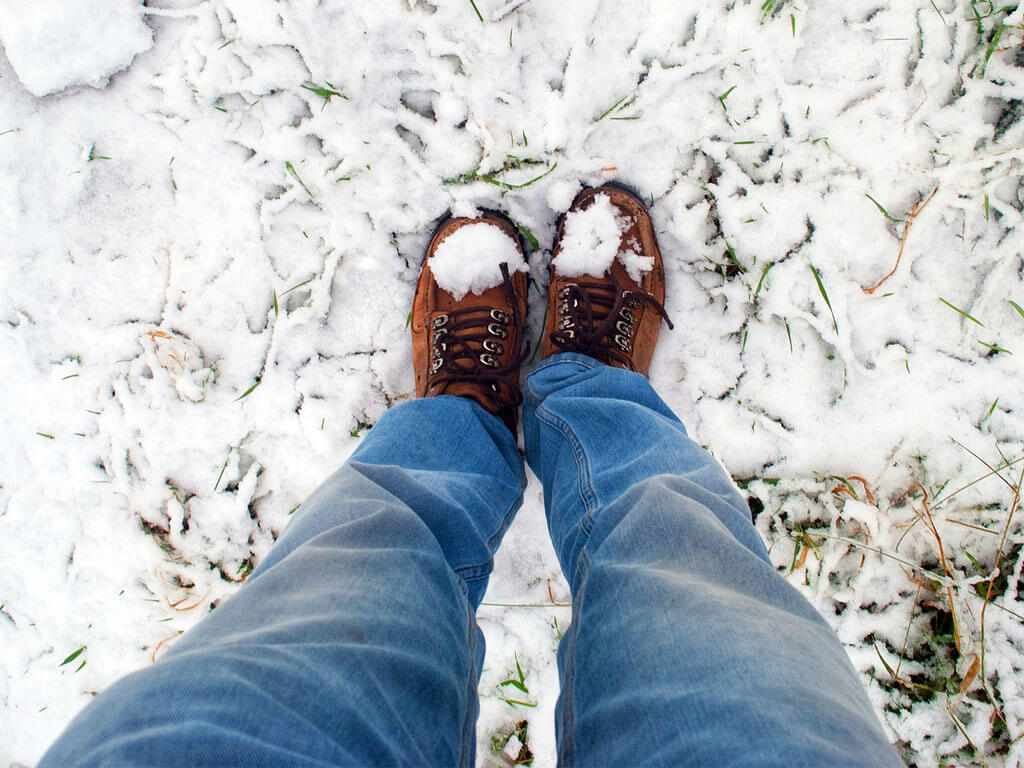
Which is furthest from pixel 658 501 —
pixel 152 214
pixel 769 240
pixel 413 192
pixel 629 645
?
pixel 152 214

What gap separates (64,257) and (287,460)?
0.60 metres

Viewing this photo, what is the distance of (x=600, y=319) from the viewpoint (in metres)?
1.14

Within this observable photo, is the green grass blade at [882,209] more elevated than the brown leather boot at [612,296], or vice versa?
the green grass blade at [882,209]

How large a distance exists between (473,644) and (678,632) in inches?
11.2

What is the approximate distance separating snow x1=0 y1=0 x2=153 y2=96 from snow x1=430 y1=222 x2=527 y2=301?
0.68m

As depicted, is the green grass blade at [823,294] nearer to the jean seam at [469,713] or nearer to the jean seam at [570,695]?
the jean seam at [570,695]

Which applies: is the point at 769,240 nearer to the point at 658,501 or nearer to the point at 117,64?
the point at 658,501

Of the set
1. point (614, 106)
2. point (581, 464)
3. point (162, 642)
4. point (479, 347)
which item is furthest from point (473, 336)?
point (162, 642)

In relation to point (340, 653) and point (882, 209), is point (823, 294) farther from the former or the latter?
point (340, 653)

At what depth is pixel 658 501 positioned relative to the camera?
691 millimetres

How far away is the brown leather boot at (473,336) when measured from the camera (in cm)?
110

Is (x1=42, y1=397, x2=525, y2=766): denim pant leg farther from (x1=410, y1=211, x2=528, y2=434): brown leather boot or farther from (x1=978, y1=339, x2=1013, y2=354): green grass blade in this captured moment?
(x1=978, y1=339, x2=1013, y2=354): green grass blade

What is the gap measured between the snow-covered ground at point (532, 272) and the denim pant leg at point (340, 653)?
0.44 metres

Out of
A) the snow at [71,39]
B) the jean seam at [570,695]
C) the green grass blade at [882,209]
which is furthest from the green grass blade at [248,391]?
the green grass blade at [882,209]
